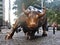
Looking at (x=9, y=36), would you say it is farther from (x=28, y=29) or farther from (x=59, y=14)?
(x=59, y=14)

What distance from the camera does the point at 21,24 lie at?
9.47 m

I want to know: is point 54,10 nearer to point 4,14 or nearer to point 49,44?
point 4,14

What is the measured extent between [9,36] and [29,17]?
1354 mm

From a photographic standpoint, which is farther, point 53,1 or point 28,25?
point 53,1

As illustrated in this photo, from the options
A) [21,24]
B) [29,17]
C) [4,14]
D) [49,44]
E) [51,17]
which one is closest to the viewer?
[49,44]

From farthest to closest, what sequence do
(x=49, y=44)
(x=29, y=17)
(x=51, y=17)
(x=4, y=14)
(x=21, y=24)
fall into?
(x=4, y=14) → (x=51, y=17) → (x=21, y=24) → (x=29, y=17) → (x=49, y=44)

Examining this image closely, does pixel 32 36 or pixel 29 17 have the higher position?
pixel 29 17

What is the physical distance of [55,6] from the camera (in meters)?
31.4

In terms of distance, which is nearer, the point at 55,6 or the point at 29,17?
the point at 29,17

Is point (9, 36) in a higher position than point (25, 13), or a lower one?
lower

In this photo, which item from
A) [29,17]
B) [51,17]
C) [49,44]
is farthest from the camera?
[51,17]

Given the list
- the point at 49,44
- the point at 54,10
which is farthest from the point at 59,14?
the point at 49,44

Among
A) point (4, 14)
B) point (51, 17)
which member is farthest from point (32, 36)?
point (4, 14)

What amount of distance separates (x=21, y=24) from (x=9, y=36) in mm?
648
